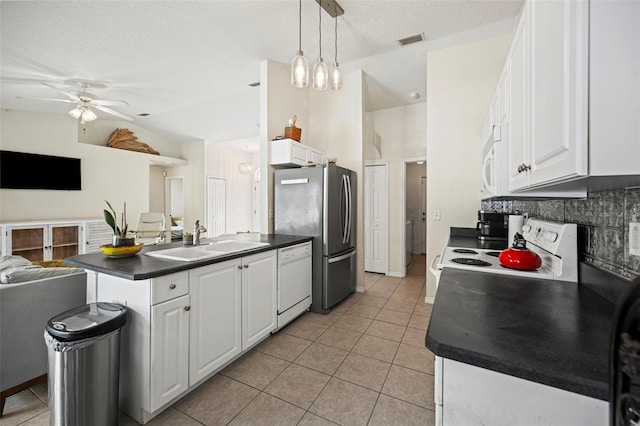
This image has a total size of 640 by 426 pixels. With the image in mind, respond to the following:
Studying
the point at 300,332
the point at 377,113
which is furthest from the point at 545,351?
the point at 377,113

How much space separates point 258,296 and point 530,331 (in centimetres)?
191

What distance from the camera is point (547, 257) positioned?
1.45 m

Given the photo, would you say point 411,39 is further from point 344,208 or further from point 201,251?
point 201,251

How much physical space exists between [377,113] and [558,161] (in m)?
4.43

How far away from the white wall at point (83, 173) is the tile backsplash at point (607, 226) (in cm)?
713

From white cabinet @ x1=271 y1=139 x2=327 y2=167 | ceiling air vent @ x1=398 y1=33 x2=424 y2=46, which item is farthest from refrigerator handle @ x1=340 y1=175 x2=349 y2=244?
ceiling air vent @ x1=398 y1=33 x2=424 y2=46

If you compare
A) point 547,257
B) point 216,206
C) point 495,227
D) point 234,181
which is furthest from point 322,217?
point 234,181

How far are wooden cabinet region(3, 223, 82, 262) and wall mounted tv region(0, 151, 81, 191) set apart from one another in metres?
0.77

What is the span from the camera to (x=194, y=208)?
729 centimetres

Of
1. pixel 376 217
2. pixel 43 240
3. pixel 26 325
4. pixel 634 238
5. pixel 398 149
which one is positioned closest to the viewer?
pixel 634 238

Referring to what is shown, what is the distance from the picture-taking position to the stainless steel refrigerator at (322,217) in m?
3.08

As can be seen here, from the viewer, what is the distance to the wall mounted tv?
4.37 meters

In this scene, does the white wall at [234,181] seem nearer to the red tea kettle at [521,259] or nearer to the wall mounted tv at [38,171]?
the wall mounted tv at [38,171]

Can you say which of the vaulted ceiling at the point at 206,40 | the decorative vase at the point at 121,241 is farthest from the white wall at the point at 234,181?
the decorative vase at the point at 121,241
